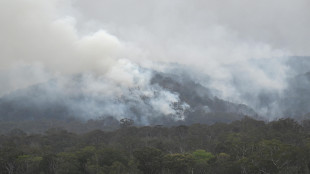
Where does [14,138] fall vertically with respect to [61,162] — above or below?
above

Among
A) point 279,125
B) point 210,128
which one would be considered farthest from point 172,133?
point 279,125

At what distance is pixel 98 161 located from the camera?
5859 centimetres

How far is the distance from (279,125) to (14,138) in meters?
90.2

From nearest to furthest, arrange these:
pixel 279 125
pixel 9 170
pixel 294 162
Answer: pixel 294 162, pixel 9 170, pixel 279 125

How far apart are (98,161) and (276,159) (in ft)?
103

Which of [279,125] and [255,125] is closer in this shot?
[279,125]

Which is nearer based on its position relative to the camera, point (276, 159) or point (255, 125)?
point (276, 159)

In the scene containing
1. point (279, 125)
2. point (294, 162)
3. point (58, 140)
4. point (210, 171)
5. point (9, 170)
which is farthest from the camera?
point (58, 140)

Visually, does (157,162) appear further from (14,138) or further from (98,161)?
(14,138)

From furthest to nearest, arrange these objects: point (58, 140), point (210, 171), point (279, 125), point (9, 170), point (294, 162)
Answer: point (58, 140), point (279, 125), point (9, 170), point (210, 171), point (294, 162)

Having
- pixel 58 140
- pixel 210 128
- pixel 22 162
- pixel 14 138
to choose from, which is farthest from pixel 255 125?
pixel 14 138

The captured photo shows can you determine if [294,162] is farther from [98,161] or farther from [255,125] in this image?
[255,125]

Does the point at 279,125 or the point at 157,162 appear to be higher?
the point at 279,125

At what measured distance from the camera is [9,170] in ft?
197
